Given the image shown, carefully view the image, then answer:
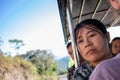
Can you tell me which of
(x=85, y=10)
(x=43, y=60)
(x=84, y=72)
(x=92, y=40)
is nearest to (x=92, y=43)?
(x=92, y=40)

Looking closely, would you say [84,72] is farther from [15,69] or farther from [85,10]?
[15,69]

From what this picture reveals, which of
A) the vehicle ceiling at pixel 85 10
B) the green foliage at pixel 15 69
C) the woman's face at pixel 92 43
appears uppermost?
the woman's face at pixel 92 43

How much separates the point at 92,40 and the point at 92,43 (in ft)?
0.07

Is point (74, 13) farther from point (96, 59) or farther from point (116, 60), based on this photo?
point (116, 60)

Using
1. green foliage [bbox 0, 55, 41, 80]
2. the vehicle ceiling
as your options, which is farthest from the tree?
the vehicle ceiling

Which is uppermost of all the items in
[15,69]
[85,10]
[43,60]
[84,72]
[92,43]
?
[92,43]

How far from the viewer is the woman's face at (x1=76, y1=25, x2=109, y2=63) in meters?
1.62

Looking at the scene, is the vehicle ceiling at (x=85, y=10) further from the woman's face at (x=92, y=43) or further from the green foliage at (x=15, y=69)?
the green foliage at (x=15, y=69)

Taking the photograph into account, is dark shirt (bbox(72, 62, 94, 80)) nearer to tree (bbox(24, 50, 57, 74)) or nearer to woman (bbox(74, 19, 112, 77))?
woman (bbox(74, 19, 112, 77))

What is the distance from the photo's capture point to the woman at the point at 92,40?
1625 mm

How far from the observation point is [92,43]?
166 cm

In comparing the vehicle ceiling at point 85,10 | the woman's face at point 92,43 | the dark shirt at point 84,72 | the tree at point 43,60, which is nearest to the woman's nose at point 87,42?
the woman's face at point 92,43

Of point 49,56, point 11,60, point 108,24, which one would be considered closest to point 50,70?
point 49,56

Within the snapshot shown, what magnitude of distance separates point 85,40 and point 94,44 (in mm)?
70
